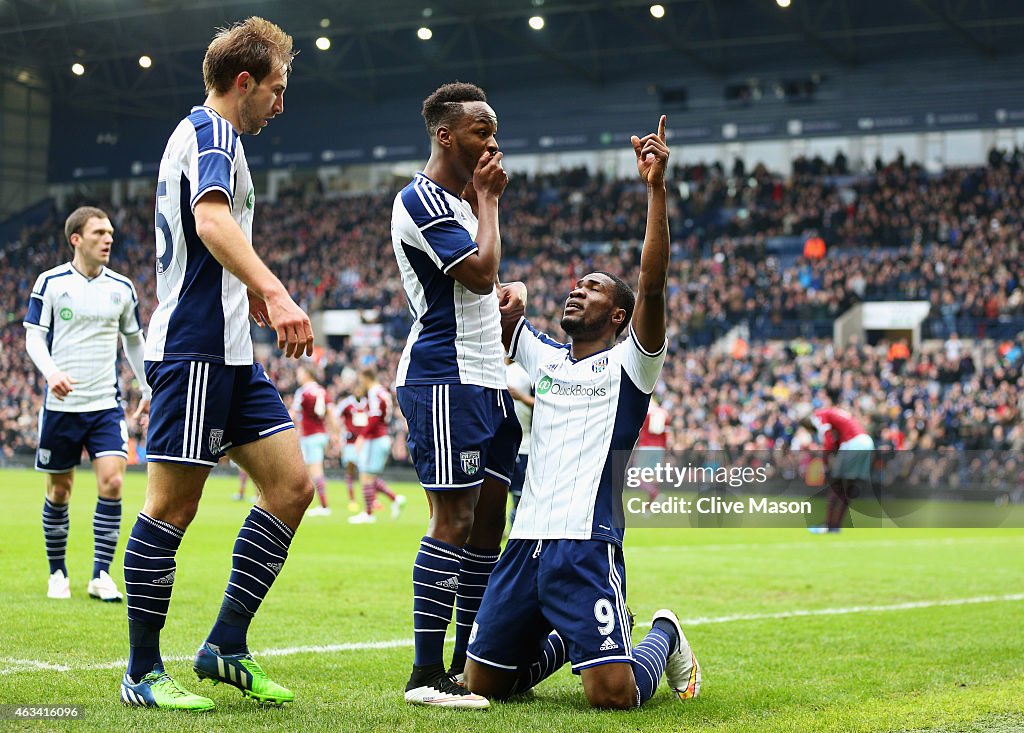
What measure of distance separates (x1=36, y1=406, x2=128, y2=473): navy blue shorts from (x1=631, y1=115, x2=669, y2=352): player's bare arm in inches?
175

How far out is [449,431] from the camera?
4.52m

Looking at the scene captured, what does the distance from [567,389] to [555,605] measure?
0.89 m

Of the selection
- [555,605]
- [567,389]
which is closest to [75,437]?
[567,389]

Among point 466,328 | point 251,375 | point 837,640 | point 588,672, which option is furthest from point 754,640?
point 251,375

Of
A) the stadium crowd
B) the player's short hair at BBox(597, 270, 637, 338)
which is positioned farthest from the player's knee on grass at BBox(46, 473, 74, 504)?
the stadium crowd

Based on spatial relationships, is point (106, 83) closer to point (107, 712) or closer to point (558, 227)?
point (558, 227)

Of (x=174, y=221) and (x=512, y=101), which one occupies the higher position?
(x=512, y=101)

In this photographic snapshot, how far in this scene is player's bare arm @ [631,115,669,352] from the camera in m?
4.39

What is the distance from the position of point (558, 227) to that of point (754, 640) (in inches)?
1206

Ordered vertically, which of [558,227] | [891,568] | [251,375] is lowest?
[891,568]

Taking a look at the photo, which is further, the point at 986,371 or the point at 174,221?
A: the point at 986,371

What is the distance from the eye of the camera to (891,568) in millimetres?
11227

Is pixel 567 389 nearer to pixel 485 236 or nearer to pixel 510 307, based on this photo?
pixel 510 307

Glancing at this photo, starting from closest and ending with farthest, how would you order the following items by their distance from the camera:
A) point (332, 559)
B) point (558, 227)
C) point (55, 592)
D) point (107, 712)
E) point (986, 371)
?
point (107, 712) < point (55, 592) < point (332, 559) < point (986, 371) < point (558, 227)
